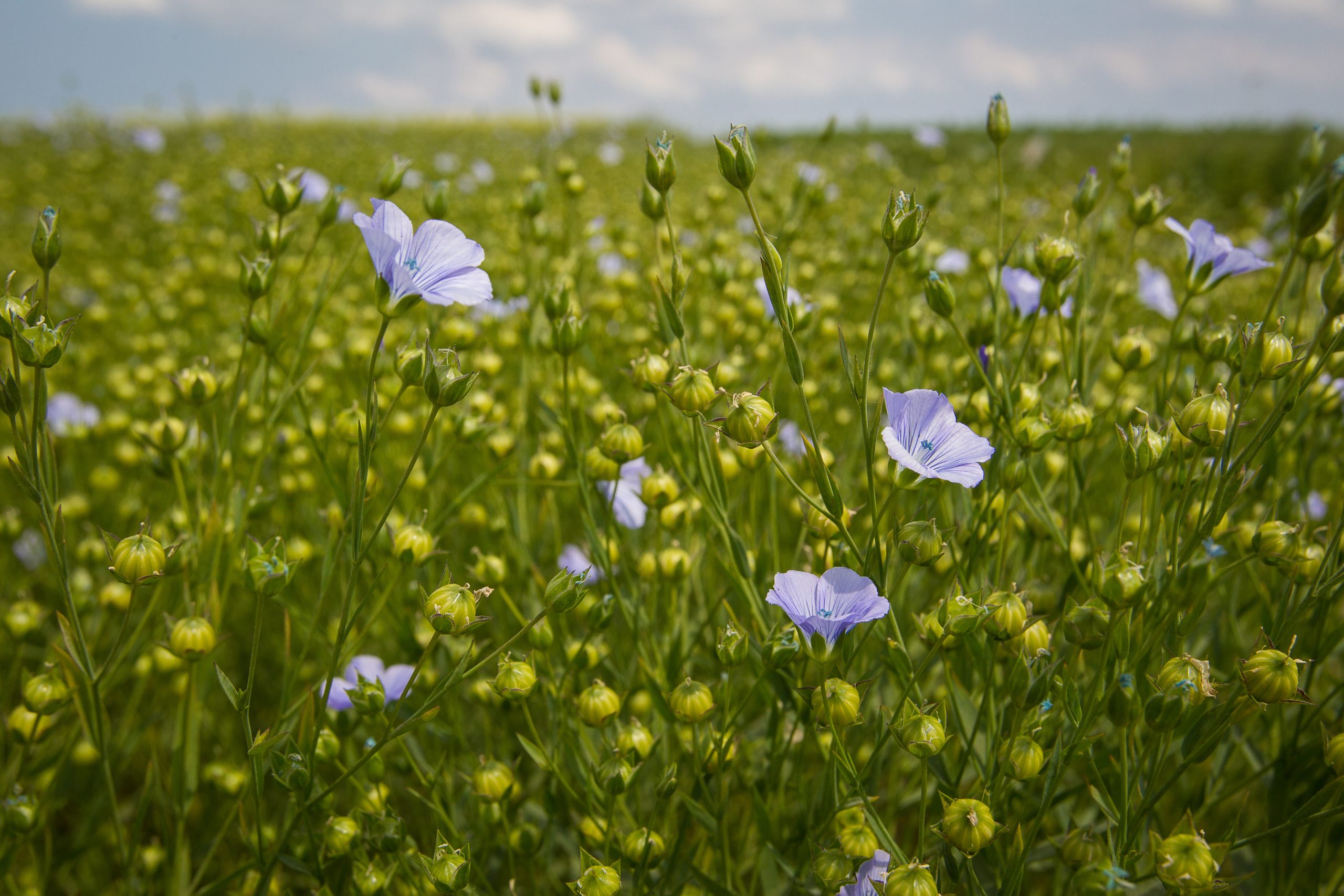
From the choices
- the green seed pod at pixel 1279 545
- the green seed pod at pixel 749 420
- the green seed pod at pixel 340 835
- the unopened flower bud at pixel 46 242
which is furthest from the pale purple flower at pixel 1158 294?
the unopened flower bud at pixel 46 242

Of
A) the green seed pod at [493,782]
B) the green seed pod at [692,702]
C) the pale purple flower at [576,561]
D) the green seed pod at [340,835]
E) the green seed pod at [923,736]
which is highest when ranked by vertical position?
the green seed pod at [923,736]

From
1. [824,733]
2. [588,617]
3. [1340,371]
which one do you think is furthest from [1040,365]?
[588,617]

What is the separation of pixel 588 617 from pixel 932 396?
0.55m

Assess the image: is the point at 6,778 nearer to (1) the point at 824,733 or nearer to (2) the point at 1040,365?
(1) the point at 824,733

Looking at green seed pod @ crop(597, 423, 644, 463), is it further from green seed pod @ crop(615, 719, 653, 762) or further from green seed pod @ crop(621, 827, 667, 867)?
green seed pod @ crop(621, 827, 667, 867)

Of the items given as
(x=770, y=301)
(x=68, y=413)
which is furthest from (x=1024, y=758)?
(x=68, y=413)

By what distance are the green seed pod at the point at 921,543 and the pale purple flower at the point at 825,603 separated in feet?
0.24

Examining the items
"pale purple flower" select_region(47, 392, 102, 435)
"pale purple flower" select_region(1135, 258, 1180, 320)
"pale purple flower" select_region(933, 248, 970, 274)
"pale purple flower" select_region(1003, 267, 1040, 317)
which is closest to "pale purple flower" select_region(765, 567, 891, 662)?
"pale purple flower" select_region(1003, 267, 1040, 317)

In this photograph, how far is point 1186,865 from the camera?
2.68 feet

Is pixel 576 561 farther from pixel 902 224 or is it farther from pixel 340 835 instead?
pixel 902 224

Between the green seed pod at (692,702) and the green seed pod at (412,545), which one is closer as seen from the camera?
the green seed pod at (692,702)

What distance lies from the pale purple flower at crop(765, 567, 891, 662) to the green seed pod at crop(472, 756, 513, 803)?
1.61ft

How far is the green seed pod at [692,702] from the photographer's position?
990 mm

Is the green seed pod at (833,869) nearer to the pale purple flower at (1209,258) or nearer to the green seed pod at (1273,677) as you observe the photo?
the green seed pod at (1273,677)
